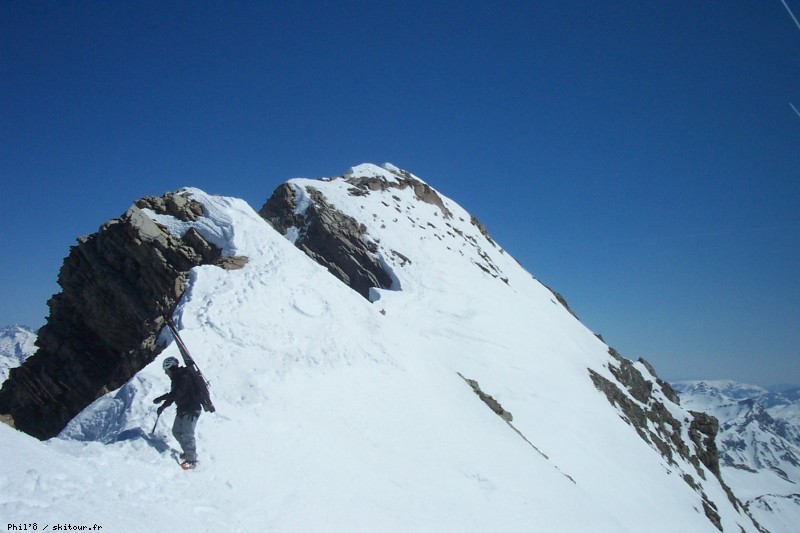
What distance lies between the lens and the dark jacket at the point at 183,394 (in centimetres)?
828

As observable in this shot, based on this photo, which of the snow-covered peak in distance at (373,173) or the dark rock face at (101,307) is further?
the snow-covered peak in distance at (373,173)

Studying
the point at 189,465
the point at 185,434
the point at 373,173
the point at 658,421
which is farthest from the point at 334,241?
the point at 658,421

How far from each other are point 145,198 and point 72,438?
16.5m

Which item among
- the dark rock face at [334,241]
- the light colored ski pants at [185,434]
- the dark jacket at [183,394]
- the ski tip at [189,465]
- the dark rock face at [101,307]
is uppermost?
the dark rock face at [334,241]

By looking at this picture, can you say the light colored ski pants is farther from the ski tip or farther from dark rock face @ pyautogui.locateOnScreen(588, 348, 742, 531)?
dark rock face @ pyautogui.locateOnScreen(588, 348, 742, 531)

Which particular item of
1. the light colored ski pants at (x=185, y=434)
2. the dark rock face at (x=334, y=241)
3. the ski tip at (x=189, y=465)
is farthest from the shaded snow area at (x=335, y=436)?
the dark rock face at (x=334, y=241)

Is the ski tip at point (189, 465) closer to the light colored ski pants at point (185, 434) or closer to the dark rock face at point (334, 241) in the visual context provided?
the light colored ski pants at point (185, 434)

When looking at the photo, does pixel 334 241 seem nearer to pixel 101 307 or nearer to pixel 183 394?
pixel 101 307

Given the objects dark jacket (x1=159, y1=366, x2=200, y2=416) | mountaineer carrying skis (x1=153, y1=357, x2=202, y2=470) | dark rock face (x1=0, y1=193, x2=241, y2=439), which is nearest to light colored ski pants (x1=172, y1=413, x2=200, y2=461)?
mountaineer carrying skis (x1=153, y1=357, x2=202, y2=470)

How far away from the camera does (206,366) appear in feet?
41.3

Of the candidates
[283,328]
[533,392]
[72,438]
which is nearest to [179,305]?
[283,328]

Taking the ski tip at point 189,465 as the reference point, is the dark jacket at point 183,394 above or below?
above

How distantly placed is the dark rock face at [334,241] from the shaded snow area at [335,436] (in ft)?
9.83

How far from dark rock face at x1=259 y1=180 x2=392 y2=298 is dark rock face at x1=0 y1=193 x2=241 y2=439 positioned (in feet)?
42.9
